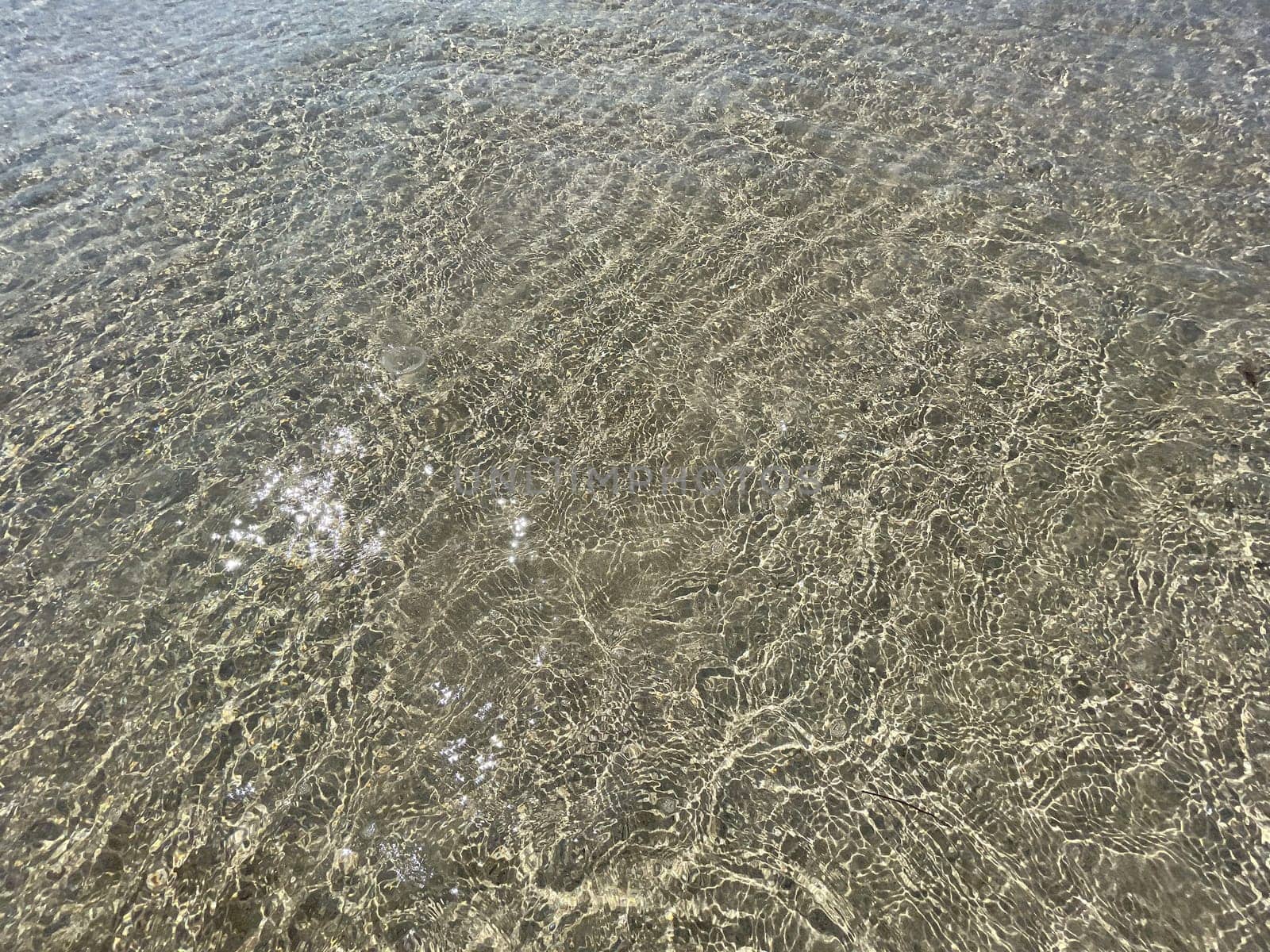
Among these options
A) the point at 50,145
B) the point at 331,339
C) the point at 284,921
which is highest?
the point at 50,145

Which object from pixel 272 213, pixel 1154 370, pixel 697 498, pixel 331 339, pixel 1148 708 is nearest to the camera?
pixel 1148 708

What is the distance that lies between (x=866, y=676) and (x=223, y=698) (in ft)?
8.50

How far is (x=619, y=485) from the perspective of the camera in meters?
3.46

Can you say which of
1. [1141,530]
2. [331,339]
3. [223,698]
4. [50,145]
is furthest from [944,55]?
[50,145]

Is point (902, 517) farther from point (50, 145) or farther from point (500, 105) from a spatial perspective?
point (50, 145)

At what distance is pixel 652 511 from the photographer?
11.0ft

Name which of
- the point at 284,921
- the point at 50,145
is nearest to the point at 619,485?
the point at 284,921

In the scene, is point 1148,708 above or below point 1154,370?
below

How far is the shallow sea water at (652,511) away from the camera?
7.84 ft

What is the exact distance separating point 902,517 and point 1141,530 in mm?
1035

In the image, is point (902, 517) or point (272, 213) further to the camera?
point (272, 213)

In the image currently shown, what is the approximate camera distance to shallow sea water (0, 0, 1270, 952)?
2391 mm

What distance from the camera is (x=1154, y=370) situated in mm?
3676

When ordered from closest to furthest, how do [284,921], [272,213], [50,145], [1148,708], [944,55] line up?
1. [284,921]
2. [1148,708]
3. [272,213]
4. [50,145]
5. [944,55]
